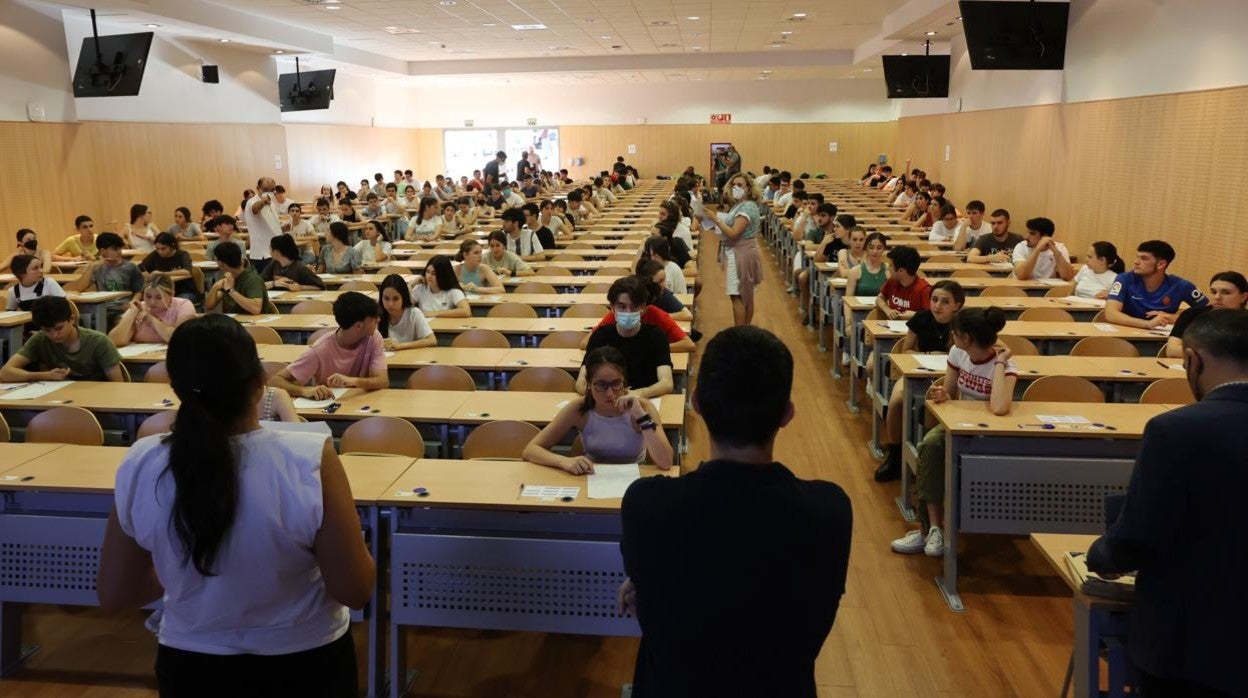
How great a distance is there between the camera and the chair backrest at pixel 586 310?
281 inches

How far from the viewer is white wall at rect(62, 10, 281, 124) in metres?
13.2

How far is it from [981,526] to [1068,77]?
9.28 meters

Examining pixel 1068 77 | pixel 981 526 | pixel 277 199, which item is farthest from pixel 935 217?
pixel 277 199

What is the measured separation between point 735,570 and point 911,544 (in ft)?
11.3

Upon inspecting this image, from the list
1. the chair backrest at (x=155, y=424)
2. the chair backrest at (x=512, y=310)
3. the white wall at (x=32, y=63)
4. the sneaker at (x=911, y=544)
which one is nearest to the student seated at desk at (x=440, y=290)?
the chair backrest at (x=512, y=310)

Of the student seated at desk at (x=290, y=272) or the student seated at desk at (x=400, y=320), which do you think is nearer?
the student seated at desk at (x=400, y=320)

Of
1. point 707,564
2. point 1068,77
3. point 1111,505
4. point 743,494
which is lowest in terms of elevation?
point 1111,505

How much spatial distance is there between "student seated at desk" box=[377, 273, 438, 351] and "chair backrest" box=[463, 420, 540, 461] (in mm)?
1898

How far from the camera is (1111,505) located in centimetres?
239

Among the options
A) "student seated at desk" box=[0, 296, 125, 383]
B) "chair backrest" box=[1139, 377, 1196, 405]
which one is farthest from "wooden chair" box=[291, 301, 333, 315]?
"chair backrest" box=[1139, 377, 1196, 405]

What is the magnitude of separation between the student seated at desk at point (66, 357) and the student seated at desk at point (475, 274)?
3293 mm

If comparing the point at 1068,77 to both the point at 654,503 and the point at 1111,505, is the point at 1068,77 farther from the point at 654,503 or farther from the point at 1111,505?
the point at 654,503

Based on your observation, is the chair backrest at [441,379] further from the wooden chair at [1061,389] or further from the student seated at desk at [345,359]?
the wooden chair at [1061,389]

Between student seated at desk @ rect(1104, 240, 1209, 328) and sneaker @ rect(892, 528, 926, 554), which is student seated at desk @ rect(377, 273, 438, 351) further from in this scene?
student seated at desk @ rect(1104, 240, 1209, 328)
